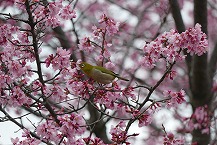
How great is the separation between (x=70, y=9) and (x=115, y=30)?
55cm

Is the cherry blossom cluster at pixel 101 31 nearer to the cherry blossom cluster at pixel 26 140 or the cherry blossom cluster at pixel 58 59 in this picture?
the cherry blossom cluster at pixel 58 59

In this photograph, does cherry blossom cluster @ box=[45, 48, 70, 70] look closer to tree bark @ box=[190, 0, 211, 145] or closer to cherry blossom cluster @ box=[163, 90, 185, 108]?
cherry blossom cluster @ box=[163, 90, 185, 108]

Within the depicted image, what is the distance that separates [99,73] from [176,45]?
814mm

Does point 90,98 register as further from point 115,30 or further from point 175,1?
point 175,1

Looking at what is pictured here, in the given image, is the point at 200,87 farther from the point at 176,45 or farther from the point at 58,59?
the point at 58,59

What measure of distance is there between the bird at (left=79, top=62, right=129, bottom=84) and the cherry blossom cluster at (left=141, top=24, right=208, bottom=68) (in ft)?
1.35

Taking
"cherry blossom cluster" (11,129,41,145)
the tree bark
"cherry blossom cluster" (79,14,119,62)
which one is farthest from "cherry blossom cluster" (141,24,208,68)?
the tree bark

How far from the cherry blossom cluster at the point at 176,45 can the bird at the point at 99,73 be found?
16.2 inches

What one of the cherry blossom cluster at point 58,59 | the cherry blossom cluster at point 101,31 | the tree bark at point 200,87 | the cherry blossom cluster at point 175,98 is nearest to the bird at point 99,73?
the cherry blossom cluster at point 58,59

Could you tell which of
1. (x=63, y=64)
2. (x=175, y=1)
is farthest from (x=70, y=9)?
(x=175, y=1)

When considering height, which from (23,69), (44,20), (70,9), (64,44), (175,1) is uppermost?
(64,44)

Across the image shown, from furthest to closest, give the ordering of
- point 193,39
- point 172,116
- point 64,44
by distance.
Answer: point 172,116 → point 64,44 → point 193,39

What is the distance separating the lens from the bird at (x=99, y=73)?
4.15 metres

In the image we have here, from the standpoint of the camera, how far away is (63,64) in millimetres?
4266
